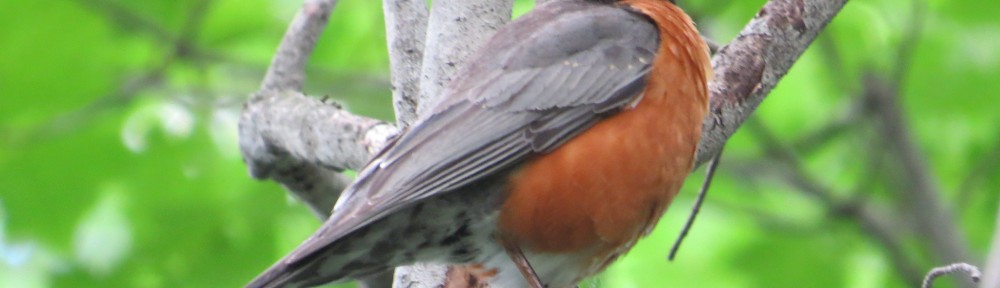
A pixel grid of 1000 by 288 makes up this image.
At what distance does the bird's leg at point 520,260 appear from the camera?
3.82 meters

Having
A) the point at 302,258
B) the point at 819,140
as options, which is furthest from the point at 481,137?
the point at 819,140

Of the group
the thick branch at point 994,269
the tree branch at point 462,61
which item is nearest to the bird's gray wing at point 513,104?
the tree branch at point 462,61

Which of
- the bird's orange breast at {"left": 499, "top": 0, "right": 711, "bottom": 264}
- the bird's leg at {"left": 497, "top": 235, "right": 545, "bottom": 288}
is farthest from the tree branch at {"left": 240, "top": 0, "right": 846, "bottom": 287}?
the bird's leg at {"left": 497, "top": 235, "right": 545, "bottom": 288}

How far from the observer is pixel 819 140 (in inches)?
309

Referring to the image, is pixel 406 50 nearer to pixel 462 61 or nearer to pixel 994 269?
pixel 462 61

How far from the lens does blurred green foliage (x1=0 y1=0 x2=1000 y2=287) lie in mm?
6121

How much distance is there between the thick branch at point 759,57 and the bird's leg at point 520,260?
78 centimetres

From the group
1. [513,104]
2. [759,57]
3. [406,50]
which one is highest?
[406,50]

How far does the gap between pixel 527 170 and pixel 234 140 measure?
3.20 metres

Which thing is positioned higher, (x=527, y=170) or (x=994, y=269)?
(x=527, y=170)

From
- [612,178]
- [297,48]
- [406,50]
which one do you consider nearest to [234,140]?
[297,48]

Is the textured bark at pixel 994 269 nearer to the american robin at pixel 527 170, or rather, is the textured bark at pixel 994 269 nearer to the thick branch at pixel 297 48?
the american robin at pixel 527 170

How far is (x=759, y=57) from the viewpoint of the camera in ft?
14.1

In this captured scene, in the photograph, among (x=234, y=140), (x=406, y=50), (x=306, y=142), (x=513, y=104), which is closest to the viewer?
(x=513, y=104)
